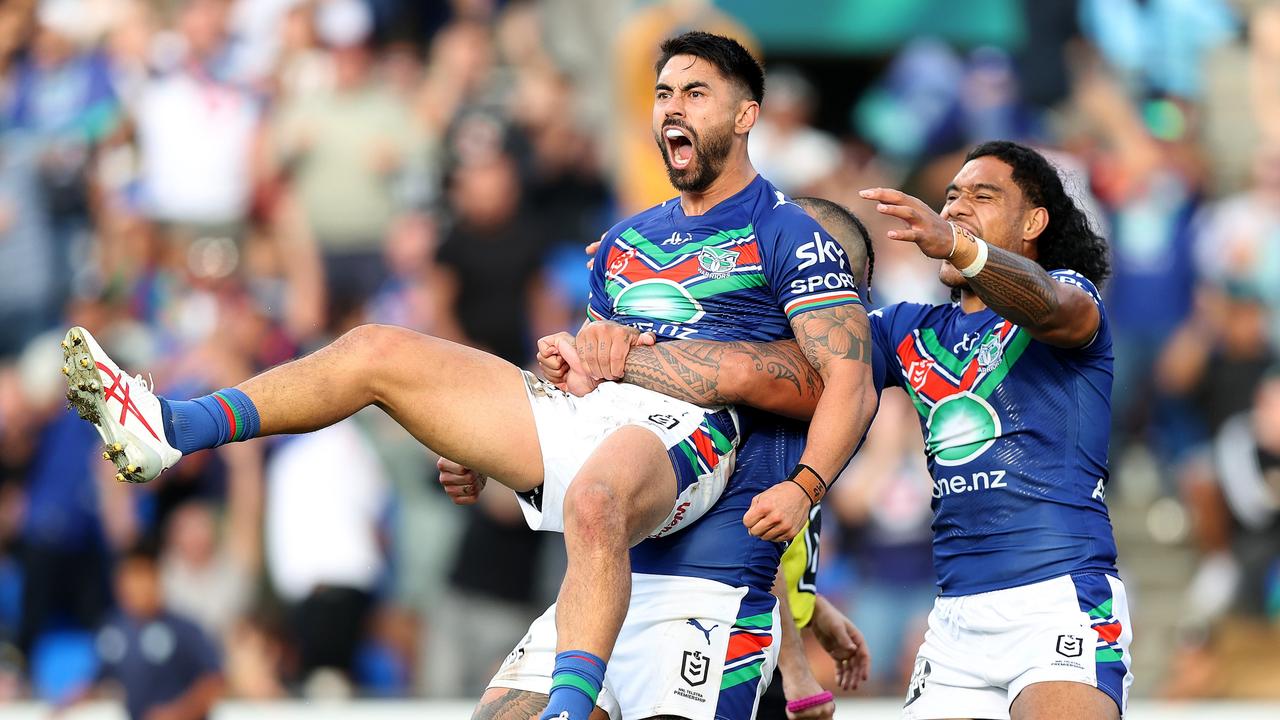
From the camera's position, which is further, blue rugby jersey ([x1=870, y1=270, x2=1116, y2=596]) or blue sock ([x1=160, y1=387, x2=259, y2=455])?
blue rugby jersey ([x1=870, y1=270, x2=1116, y2=596])

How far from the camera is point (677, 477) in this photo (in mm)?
5422

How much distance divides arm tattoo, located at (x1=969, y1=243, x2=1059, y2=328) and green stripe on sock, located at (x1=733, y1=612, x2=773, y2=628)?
4.31 feet

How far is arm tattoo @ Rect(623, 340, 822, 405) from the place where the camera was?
5.64 meters

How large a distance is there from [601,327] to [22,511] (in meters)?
7.24

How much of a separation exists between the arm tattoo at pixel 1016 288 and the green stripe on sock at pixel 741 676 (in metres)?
1.45

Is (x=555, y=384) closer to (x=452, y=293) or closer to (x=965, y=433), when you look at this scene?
(x=965, y=433)

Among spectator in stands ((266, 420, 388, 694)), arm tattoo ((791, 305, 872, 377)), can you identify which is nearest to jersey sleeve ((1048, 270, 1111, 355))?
arm tattoo ((791, 305, 872, 377))

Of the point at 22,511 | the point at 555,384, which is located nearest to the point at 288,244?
the point at 22,511

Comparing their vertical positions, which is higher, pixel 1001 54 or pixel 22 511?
pixel 1001 54

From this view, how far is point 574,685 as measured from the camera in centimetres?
487

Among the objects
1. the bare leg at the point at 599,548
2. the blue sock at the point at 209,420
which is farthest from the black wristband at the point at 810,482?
the blue sock at the point at 209,420

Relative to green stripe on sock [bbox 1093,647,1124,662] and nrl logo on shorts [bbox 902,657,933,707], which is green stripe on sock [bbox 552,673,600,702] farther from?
green stripe on sock [bbox 1093,647,1124,662]

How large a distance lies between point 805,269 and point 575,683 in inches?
64.4

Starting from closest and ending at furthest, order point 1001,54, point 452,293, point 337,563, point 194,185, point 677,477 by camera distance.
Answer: point 677,477 → point 337,563 → point 452,293 → point 194,185 → point 1001,54
